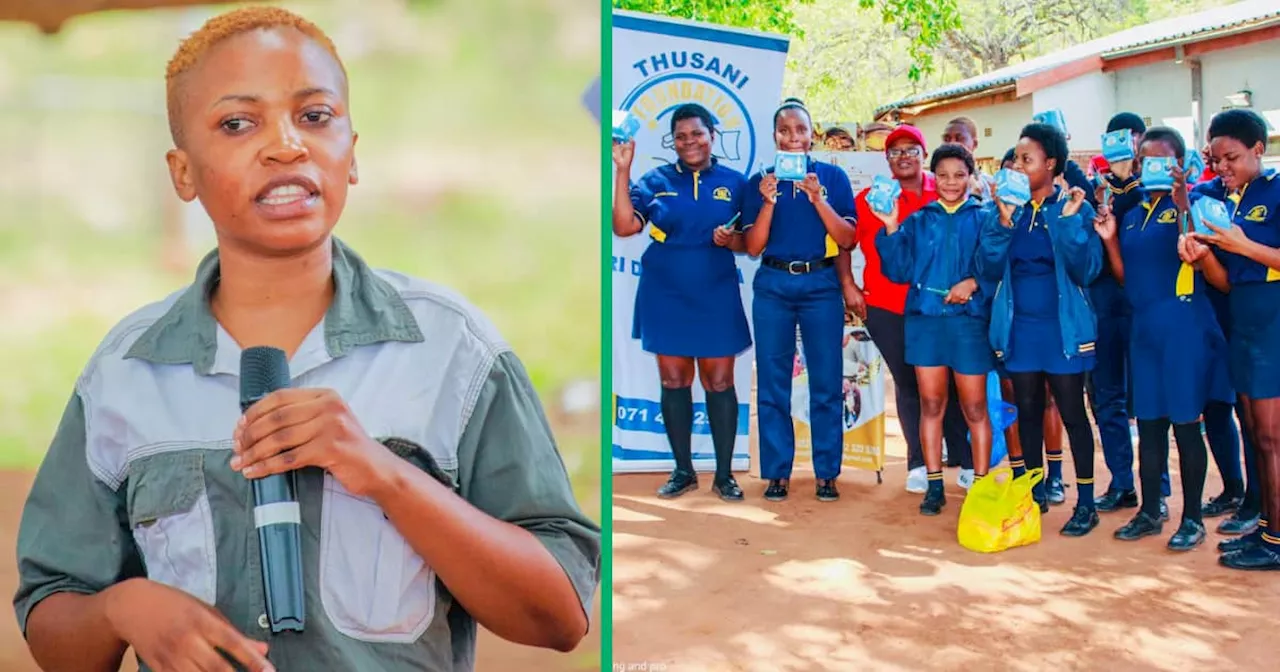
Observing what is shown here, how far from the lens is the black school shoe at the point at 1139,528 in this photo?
16.7 feet

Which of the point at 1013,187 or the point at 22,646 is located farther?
the point at 1013,187

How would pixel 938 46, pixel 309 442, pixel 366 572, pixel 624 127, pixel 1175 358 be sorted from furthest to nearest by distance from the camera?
pixel 938 46
pixel 624 127
pixel 1175 358
pixel 366 572
pixel 309 442

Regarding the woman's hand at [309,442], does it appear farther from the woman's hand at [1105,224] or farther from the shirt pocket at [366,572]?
the woman's hand at [1105,224]

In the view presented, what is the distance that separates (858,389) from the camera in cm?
630

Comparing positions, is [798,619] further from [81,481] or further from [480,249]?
[81,481]

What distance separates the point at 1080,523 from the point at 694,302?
2044 mm

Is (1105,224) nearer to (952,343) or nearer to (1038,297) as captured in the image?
(1038,297)

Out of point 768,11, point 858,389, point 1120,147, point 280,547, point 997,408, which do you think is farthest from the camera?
point 768,11

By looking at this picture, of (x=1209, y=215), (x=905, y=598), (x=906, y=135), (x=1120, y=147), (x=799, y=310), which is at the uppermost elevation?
(x=906, y=135)

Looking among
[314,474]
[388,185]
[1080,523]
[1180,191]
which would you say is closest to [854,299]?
[1080,523]

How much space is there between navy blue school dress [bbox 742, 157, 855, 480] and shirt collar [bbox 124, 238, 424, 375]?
383 centimetres

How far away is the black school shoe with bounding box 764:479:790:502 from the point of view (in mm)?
5977

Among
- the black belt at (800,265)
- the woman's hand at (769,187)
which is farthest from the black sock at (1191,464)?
the woman's hand at (769,187)

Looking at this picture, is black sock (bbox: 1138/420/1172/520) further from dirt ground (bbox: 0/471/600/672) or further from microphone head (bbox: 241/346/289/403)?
microphone head (bbox: 241/346/289/403)
